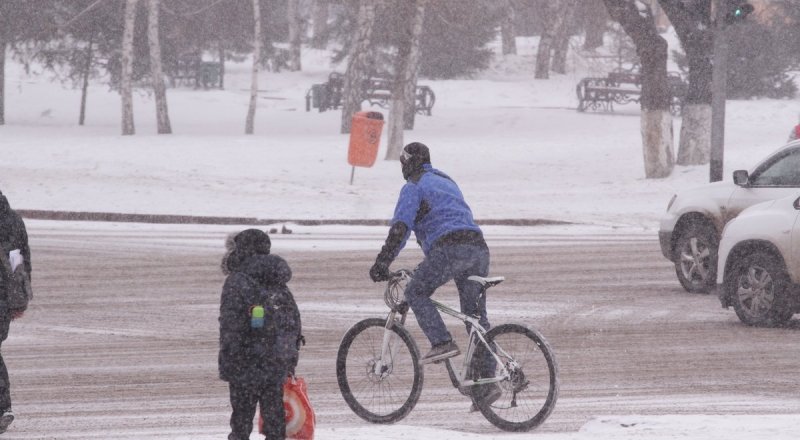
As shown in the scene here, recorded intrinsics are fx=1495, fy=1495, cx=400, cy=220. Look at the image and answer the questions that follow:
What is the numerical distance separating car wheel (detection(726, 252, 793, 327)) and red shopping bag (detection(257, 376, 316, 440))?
6.79 meters

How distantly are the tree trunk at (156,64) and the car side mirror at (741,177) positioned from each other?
3119 cm

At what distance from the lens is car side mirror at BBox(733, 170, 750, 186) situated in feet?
48.6

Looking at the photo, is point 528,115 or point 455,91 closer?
point 528,115

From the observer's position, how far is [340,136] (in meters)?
42.7

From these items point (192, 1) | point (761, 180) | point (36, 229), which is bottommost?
point (36, 229)

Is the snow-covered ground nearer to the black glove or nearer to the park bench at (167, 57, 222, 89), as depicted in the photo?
the black glove

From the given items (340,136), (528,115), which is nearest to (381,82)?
(528,115)

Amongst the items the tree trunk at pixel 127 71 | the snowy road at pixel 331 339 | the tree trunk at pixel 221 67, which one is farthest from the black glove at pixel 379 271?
the tree trunk at pixel 221 67

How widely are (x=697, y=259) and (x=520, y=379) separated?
7.91 metres

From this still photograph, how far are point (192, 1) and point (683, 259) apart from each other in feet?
122

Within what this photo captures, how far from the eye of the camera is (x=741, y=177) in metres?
14.9

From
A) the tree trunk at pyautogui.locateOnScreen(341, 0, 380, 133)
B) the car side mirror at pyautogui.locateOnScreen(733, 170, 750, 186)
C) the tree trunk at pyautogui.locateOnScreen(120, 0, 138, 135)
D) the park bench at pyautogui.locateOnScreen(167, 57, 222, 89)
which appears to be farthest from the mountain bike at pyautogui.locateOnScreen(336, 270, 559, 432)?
the park bench at pyautogui.locateOnScreen(167, 57, 222, 89)

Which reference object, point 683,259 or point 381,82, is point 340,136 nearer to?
point 381,82

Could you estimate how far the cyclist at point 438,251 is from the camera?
338 inches
